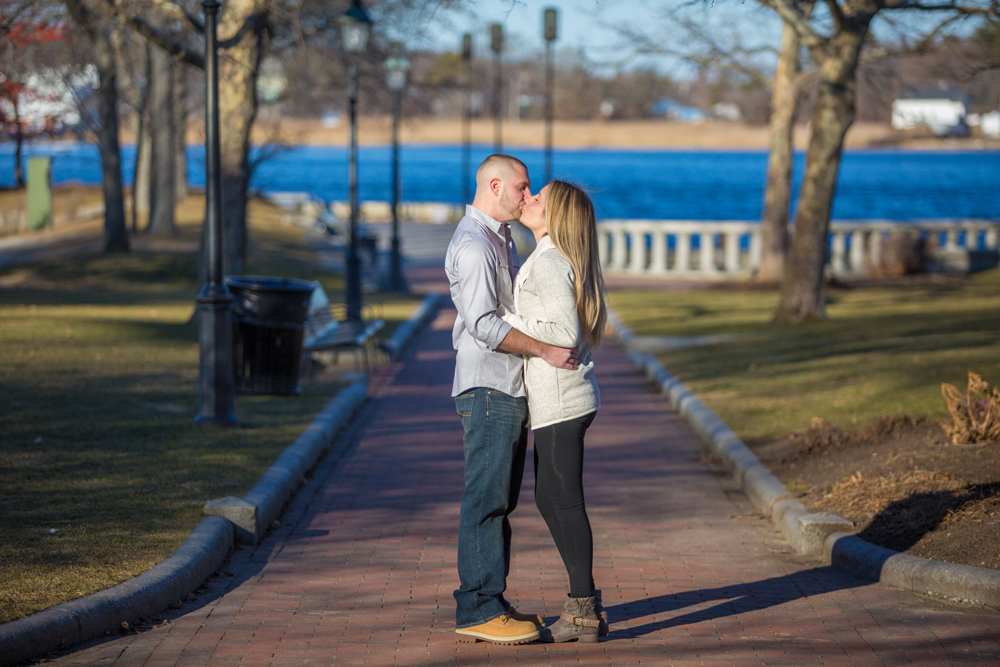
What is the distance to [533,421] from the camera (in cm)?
436

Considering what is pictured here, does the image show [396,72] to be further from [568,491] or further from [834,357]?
[568,491]

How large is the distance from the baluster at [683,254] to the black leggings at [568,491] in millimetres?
23000

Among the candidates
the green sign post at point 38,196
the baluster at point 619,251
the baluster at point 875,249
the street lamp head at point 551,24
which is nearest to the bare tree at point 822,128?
the baluster at point 875,249

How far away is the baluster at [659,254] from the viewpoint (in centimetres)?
2720

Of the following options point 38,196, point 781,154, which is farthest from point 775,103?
point 38,196

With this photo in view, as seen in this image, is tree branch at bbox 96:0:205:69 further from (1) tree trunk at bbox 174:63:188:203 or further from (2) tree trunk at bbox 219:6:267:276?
(1) tree trunk at bbox 174:63:188:203

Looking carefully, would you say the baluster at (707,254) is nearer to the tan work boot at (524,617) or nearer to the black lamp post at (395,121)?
the black lamp post at (395,121)

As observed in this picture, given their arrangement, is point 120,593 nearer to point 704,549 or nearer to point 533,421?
point 533,421

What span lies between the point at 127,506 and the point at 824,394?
6458 millimetres

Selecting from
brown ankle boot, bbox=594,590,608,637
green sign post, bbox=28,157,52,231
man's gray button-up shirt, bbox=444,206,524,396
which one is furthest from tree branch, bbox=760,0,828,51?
green sign post, bbox=28,157,52,231

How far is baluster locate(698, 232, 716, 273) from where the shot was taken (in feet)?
87.1

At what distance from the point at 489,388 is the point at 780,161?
1856 cm

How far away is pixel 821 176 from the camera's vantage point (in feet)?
46.1

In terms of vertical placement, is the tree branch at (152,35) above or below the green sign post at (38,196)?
above
